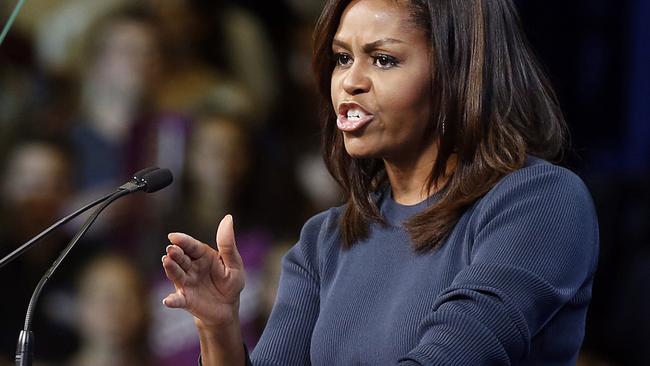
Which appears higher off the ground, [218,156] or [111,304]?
[218,156]

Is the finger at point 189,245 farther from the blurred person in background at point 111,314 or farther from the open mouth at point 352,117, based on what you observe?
the blurred person in background at point 111,314

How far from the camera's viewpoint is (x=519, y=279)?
4.92ft

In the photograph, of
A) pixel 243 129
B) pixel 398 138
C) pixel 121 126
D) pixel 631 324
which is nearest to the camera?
pixel 398 138

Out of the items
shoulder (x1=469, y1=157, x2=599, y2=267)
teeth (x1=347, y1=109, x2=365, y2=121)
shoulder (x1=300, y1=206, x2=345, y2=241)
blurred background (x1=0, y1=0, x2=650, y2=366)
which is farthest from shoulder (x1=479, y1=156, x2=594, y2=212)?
blurred background (x1=0, y1=0, x2=650, y2=366)

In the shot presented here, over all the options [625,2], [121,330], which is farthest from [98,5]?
[625,2]

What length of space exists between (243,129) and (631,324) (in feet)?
4.76

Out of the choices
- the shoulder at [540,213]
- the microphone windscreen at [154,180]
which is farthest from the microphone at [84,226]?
the shoulder at [540,213]

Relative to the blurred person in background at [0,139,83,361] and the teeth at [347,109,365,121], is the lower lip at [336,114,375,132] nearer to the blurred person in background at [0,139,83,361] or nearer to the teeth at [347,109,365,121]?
the teeth at [347,109,365,121]

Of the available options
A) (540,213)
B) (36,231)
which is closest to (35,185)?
(36,231)

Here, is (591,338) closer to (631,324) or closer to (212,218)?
(631,324)

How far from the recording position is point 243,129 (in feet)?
12.8

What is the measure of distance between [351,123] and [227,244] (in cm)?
27

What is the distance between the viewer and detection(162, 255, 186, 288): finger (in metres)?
1.56

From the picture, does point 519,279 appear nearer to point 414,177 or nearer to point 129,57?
point 414,177
